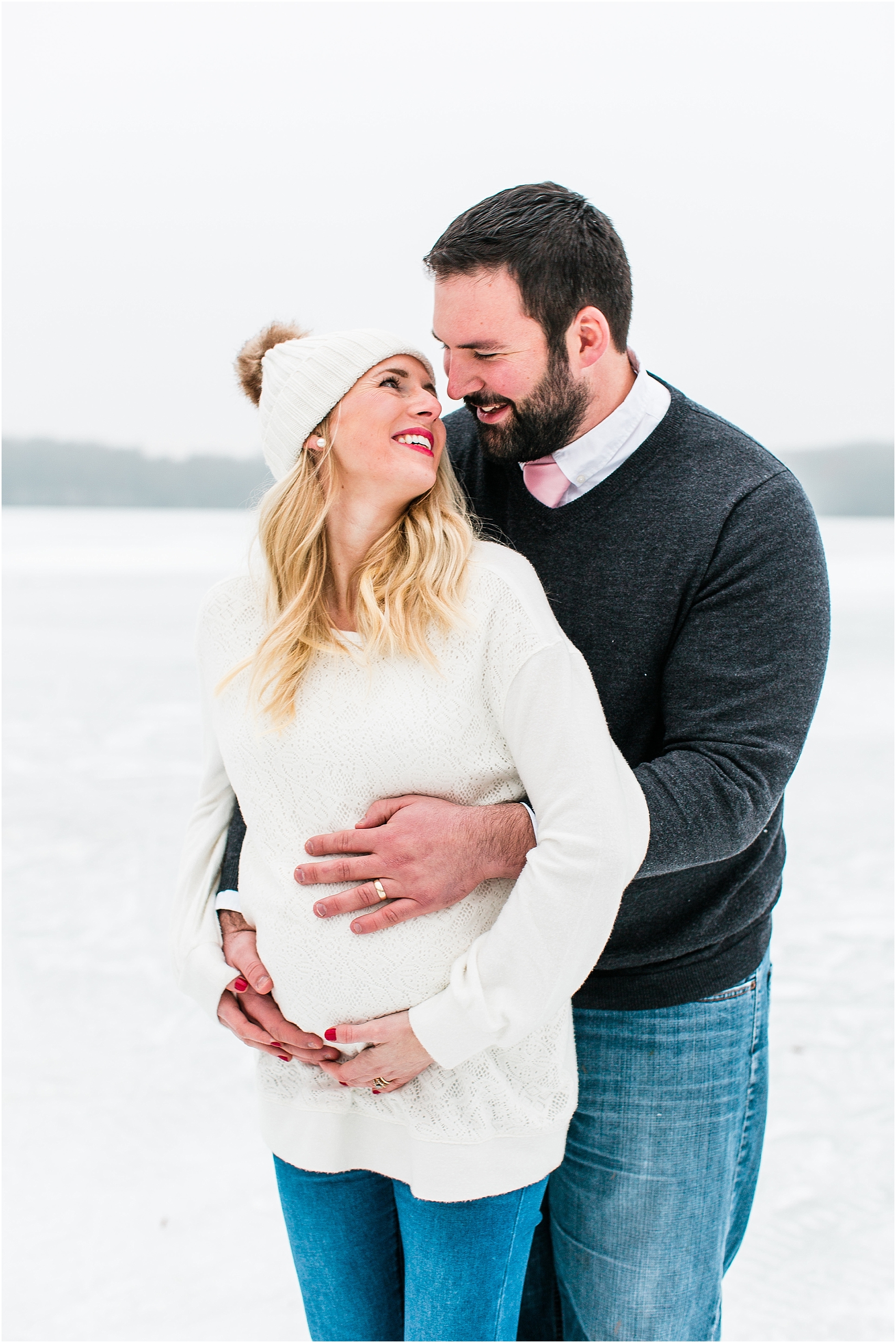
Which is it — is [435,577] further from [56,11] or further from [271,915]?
[56,11]

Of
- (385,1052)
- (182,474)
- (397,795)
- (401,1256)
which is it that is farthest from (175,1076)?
(182,474)

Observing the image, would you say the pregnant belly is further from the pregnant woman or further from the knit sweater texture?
the knit sweater texture

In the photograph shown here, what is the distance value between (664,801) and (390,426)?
1.65ft

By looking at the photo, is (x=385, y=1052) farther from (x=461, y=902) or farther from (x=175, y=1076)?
(x=175, y=1076)

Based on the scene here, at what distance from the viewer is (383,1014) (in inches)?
39.1

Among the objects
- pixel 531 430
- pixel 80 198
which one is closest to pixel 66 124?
pixel 80 198

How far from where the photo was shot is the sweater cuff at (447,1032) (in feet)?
3.06

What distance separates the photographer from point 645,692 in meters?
1.20

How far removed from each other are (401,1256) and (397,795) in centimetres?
58

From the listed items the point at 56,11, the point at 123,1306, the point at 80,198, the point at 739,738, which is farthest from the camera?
the point at 80,198

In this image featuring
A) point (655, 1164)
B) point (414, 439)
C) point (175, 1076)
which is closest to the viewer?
point (414, 439)

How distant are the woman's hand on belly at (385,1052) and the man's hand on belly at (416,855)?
0.32 ft

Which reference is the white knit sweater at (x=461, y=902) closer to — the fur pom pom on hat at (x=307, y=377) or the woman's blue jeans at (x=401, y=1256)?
the woman's blue jeans at (x=401, y=1256)

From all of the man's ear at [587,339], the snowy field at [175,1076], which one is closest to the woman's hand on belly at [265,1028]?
the snowy field at [175,1076]
